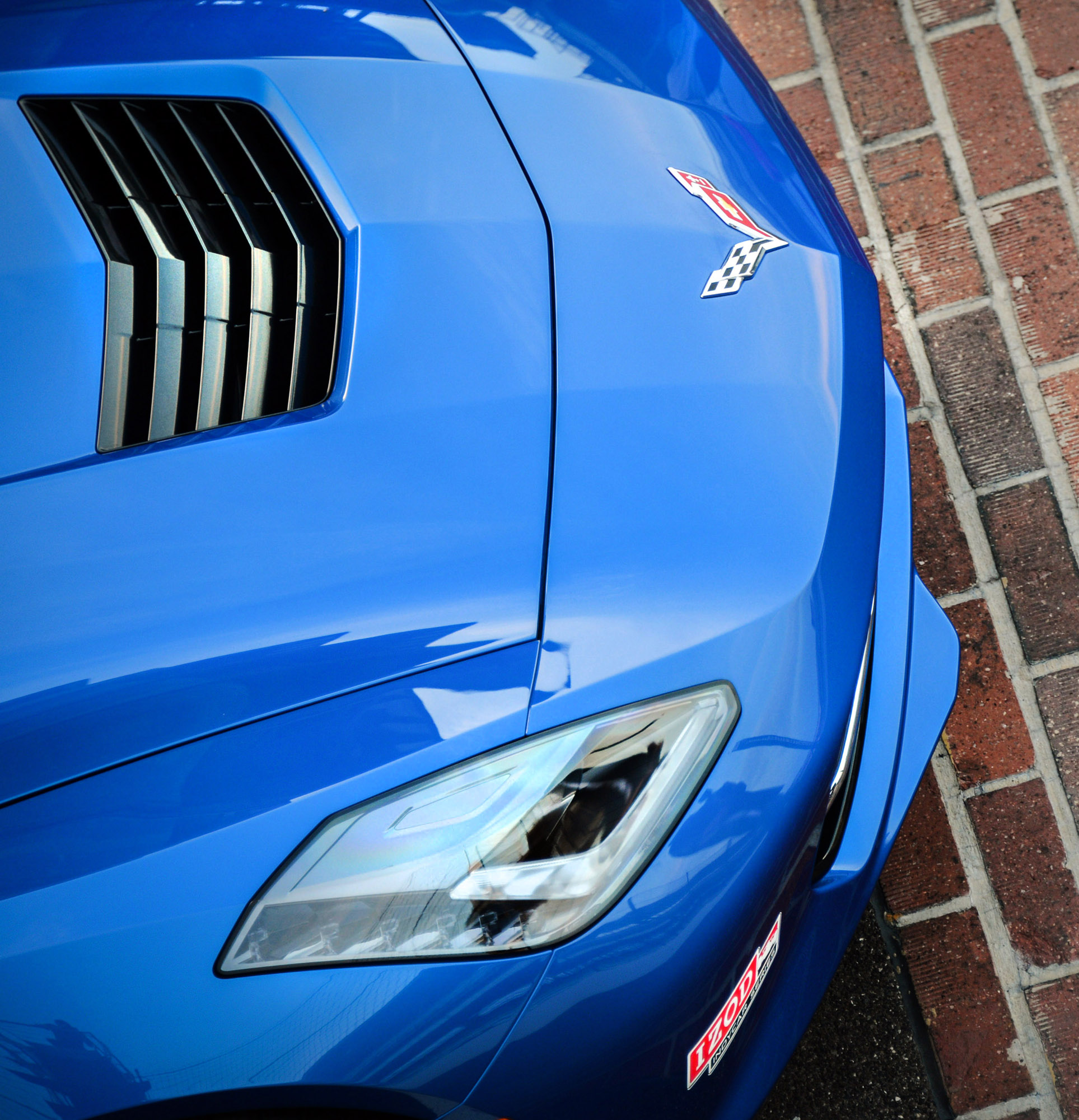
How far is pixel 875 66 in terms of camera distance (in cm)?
250

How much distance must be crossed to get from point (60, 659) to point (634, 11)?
1.34 m

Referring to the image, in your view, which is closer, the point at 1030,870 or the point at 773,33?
the point at 1030,870

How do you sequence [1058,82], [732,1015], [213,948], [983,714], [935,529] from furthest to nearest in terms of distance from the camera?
[1058,82], [935,529], [983,714], [732,1015], [213,948]

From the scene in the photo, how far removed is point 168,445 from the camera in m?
1.16

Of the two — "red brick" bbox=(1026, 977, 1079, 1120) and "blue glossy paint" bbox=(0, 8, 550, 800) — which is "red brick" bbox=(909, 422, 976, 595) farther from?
"blue glossy paint" bbox=(0, 8, 550, 800)

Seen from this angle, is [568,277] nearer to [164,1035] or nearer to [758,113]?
[758,113]

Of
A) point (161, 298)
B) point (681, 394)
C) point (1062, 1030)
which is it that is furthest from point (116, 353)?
point (1062, 1030)

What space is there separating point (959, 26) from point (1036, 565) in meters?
1.48

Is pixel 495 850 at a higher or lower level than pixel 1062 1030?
higher

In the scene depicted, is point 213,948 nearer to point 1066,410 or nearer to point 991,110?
point 1066,410

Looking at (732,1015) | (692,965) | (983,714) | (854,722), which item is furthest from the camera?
(983,714)

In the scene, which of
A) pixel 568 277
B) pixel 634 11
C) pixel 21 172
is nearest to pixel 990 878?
pixel 568 277

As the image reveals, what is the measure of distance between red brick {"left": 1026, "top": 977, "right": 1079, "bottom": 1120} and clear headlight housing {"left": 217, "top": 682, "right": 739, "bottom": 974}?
133 cm

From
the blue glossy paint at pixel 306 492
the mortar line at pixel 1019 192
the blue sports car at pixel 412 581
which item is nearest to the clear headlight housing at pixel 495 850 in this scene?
the blue sports car at pixel 412 581
